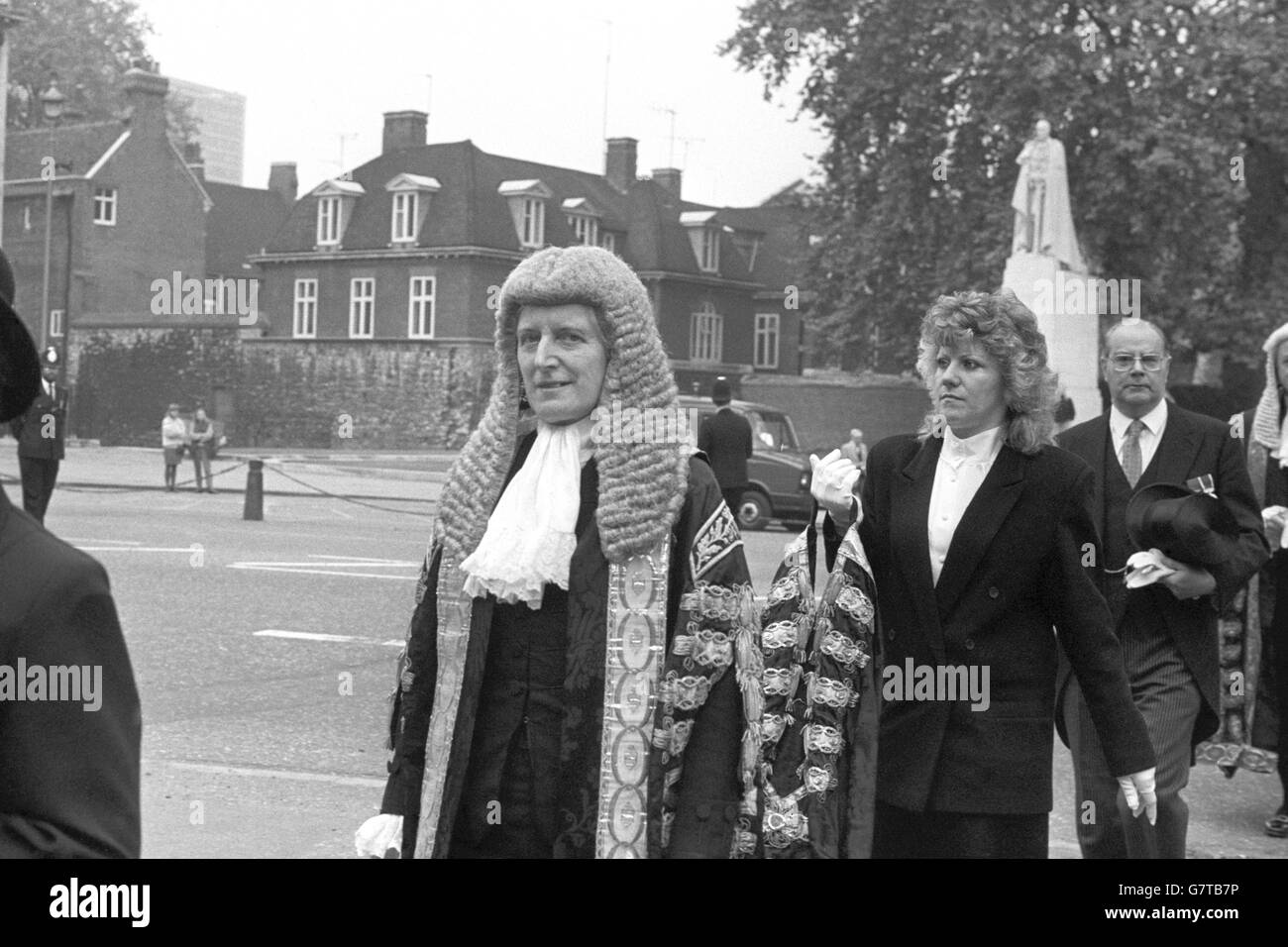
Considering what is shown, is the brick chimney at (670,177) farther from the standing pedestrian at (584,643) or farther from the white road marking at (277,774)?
the standing pedestrian at (584,643)

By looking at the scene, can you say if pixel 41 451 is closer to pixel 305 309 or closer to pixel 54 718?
pixel 54 718

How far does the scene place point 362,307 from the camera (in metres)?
56.9

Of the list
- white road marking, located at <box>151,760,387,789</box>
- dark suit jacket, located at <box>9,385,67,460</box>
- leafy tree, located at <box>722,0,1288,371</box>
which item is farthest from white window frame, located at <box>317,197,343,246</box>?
white road marking, located at <box>151,760,387,789</box>

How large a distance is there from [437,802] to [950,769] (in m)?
1.34

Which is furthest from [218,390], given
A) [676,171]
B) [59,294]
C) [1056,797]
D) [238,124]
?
[238,124]

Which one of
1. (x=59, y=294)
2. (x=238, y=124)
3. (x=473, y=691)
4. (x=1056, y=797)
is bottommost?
(x=1056, y=797)

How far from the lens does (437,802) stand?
345 cm

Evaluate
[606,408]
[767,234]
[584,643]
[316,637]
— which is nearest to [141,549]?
[316,637]

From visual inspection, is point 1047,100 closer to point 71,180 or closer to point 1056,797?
point 1056,797

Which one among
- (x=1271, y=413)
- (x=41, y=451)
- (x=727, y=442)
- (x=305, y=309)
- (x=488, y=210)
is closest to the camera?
(x=1271, y=413)

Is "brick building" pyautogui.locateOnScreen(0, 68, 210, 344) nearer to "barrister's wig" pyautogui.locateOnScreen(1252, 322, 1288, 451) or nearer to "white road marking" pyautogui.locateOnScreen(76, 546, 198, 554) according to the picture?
"white road marking" pyautogui.locateOnScreen(76, 546, 198, 554)

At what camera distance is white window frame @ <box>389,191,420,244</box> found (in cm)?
5647

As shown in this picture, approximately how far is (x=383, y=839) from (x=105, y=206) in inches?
2440

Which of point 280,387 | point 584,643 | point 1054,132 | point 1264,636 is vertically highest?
point 1054,132
